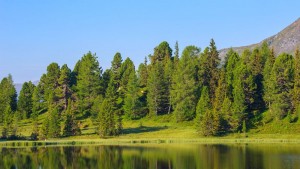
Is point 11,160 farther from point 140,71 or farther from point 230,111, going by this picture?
point 140,71

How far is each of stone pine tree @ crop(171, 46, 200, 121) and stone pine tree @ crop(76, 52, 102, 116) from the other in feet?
97.1

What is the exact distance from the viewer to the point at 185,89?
149500 millimetres

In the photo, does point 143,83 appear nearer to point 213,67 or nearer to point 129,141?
point 213,67

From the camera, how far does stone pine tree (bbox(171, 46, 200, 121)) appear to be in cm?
14525

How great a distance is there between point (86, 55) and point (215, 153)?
107 m

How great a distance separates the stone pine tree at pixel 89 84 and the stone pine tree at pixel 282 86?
2555 inches

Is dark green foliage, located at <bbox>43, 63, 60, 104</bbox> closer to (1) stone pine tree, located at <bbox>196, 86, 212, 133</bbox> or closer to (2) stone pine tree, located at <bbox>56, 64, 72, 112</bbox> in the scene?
(2) stone pine tree, located at <bbox>56, 64, 72, 112</bbox>

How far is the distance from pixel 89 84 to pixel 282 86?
232 ft

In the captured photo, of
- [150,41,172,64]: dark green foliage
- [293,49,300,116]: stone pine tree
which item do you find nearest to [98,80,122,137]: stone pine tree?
[293,49,300,116]: stone pine tree

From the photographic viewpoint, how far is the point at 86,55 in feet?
592

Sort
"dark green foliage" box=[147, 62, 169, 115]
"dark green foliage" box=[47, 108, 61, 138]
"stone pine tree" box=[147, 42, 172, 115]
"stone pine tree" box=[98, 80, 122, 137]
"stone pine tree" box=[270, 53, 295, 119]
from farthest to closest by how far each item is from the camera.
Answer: "stone pine tree" box=[147, 42, 172, 115] → "dark green foliage" box=[147, 62, 169, 115] → "dark green foliage" box=[47, 108, 61, 138] → "stone pine tree" box=[270, 53, 295, 119] → "stone pine tree" box=[98, 80, 122, 137]

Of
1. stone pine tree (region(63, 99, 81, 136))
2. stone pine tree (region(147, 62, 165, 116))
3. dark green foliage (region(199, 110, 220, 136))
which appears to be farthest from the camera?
stone pine tree (region(147, 62, 165, 116))

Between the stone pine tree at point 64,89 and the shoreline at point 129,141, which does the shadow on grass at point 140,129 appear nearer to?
the shoreline at point 129,141

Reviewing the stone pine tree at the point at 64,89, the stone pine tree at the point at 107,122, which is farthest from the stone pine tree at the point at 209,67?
the stone pine tree at the point at 64,89
